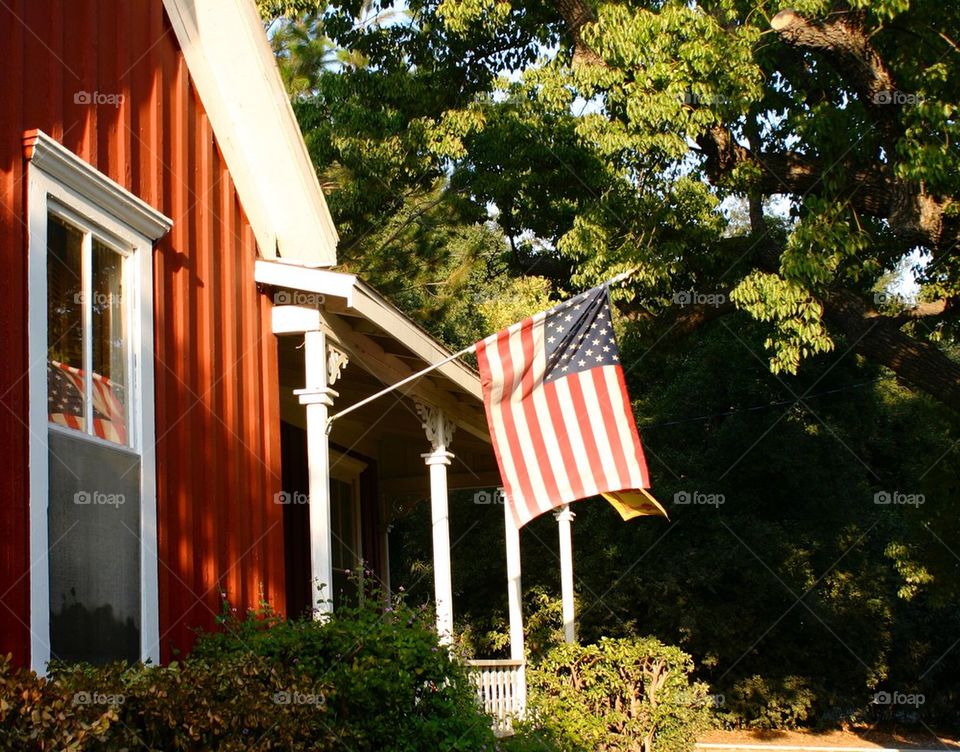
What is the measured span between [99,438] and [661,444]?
23466 millimetres

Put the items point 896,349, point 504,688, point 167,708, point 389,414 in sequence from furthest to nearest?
point 896,349
point 389,414
point 504,688
point 167,708

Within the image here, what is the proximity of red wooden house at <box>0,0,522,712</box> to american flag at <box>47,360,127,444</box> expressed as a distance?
16 mm

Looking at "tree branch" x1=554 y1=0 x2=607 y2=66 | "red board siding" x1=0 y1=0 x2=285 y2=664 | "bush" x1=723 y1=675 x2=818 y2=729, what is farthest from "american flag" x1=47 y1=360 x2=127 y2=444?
"bush" x1=723 y1=675 x2=818 y2=729

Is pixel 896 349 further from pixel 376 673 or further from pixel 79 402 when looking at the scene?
pixel 79 402

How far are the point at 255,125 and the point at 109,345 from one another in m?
2.91

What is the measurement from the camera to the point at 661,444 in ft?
96.6

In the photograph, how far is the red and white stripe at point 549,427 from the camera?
902cm

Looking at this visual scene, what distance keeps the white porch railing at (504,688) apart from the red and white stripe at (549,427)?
5.01 meters

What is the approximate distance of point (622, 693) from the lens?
15.8 m

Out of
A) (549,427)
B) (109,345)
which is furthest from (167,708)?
(549,427)

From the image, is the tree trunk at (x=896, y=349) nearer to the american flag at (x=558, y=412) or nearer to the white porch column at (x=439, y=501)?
the white porch column at (x=439, y=501)

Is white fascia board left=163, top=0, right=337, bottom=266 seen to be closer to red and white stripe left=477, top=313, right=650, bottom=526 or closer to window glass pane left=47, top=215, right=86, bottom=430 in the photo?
red and white stripe left=477, top=313, right=650, bottom=526

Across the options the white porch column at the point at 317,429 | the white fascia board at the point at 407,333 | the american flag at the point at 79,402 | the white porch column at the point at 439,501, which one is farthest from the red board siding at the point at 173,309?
the white porch column at the point at 439,501

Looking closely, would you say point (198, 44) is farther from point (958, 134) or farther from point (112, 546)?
point (958, 134)
